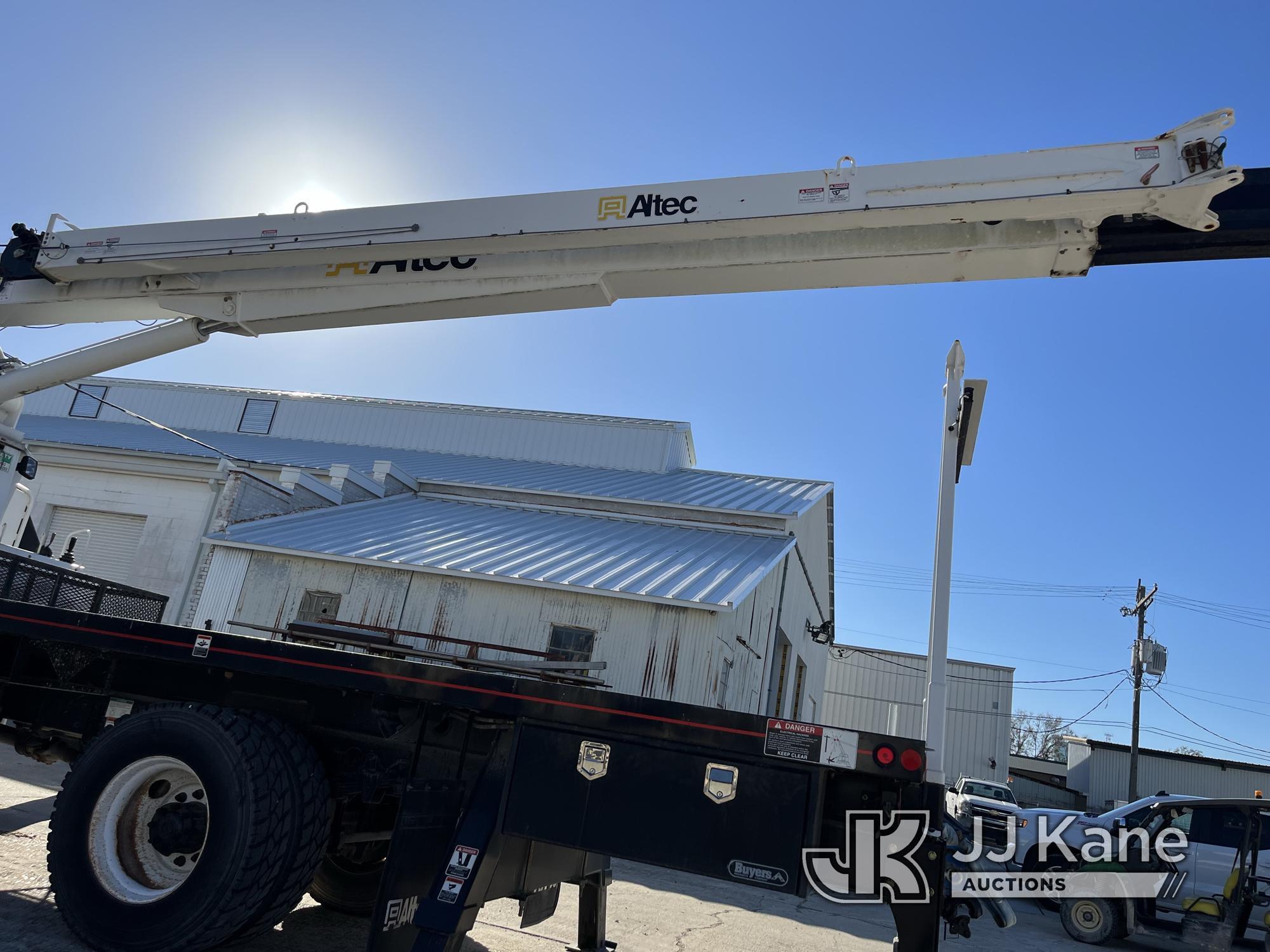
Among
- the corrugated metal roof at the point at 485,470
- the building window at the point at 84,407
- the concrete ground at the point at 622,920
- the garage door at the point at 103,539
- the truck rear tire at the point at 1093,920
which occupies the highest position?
the building window at the point at 84,407

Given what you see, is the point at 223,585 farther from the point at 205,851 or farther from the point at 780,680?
the point at 205,851

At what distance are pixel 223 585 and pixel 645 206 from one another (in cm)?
1376

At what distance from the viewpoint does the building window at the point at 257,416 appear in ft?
101

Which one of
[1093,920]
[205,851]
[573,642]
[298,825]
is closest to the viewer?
[205,851]

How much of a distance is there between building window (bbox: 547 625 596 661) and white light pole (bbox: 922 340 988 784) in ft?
33.0

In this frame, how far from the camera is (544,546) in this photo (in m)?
17.8

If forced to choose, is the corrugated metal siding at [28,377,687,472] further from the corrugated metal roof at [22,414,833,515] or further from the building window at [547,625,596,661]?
→ the building window at [547,625,596,661]

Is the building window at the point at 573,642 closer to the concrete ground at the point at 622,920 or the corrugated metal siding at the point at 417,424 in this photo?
the concrete ground at the point at 622,920

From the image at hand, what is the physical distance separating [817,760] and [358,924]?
12.4 ft

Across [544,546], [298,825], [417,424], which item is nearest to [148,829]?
[298,825]

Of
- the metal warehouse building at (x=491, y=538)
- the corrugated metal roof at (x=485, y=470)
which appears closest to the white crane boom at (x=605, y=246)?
the metal warehouse building at (x=491, y=538)

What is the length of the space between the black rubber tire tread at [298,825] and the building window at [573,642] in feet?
33.4

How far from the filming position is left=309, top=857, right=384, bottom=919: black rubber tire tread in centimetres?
631

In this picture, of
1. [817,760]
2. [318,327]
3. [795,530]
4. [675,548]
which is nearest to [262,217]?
[318,327]
